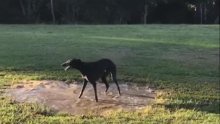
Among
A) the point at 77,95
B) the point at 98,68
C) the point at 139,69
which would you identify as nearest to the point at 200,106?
the point at 98,68

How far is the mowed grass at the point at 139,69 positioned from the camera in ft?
28.8

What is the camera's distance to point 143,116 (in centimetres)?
888

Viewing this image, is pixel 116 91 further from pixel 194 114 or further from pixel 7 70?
pixel 7 70

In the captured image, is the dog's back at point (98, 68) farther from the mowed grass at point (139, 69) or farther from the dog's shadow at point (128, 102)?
the mowed grass at point (139, 69)

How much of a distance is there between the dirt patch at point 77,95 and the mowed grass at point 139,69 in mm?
328

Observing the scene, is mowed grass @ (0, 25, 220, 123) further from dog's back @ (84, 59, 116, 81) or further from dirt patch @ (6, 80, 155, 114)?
dog's back @ (84, 59, 116, 81)

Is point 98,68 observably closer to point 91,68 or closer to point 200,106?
point 91,68
